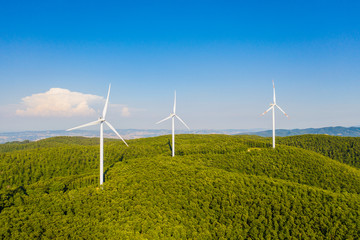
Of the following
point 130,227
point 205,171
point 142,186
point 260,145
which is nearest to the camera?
point 130,227

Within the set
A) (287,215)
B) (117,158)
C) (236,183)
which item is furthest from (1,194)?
(287,215)

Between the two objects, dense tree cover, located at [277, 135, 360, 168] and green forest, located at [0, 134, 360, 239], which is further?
dense tree cover, located at [277, 135, 360, 168]

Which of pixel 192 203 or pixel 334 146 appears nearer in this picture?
pixel 192 203

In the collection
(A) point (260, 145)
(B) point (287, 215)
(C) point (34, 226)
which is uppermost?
(A) point (260, 145)

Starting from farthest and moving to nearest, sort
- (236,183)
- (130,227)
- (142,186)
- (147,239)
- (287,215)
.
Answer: (236,183), (142,186), (287,215), (130,227), (147,239)

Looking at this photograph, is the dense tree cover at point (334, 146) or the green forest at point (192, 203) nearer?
the green forest at point (192, 203)

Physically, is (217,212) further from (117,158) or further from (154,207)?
(117,158)

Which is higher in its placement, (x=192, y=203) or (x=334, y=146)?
(x=334, y=146)

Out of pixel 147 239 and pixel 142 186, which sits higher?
pixel 142 186
